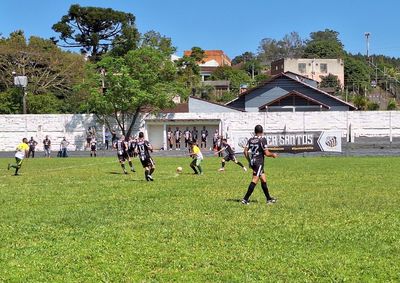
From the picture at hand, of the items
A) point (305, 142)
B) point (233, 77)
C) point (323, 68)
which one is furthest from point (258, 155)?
point (323, 68)

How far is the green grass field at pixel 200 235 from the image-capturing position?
23.3ft

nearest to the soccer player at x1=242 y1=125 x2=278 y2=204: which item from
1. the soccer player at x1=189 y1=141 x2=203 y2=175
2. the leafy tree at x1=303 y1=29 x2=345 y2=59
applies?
the soccer player at x1=189 y1=141 x2=203 y2=175

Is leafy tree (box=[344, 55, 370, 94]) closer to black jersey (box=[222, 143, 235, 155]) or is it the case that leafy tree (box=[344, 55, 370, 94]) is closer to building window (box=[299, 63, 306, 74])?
building window (box=[299, 63, 306, 74])

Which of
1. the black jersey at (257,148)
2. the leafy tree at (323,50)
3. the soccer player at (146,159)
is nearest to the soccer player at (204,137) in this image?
the soccer player at (146,159)

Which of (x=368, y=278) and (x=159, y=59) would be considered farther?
(x=159, y=59)

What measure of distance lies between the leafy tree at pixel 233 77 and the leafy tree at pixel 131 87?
39.0m

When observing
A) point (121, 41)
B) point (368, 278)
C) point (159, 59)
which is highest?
point (121, 41)

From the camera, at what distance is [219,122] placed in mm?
49812

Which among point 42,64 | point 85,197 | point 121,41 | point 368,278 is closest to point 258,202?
point 85,197

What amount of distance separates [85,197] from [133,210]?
10.3 ft

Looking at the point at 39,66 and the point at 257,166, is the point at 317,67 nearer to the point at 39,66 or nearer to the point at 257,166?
the point at 39,66

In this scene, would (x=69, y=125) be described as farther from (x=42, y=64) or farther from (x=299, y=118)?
(x=299, y=118)

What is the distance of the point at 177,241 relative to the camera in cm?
900

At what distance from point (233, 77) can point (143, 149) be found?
79.2m
